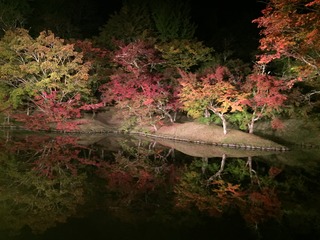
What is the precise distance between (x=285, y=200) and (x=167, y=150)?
1090 centimetres

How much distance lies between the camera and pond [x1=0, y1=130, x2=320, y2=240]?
25.0ft

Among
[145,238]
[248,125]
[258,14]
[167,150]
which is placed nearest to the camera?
[145,238]

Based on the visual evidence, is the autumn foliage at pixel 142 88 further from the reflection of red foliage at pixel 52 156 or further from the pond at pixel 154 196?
the pond at pixel 154 196

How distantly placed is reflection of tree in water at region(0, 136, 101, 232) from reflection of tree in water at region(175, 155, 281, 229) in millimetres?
3576

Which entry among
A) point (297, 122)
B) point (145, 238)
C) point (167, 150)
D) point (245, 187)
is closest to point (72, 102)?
point (167, 150)

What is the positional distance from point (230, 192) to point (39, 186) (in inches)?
263

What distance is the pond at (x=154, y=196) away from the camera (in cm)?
761

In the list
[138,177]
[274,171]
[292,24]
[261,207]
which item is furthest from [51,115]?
[261,207]

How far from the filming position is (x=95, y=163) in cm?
1532

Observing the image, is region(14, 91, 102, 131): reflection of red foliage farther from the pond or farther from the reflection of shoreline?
the reflection of shoreline

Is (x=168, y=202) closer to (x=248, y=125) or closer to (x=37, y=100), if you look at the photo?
(x=248, y=125)

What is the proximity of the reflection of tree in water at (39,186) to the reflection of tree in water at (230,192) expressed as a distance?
141 inches

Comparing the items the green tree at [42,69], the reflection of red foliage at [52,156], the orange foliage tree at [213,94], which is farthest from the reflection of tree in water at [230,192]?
the green tree at [42,69]

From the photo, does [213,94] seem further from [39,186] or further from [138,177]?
[39,186]
